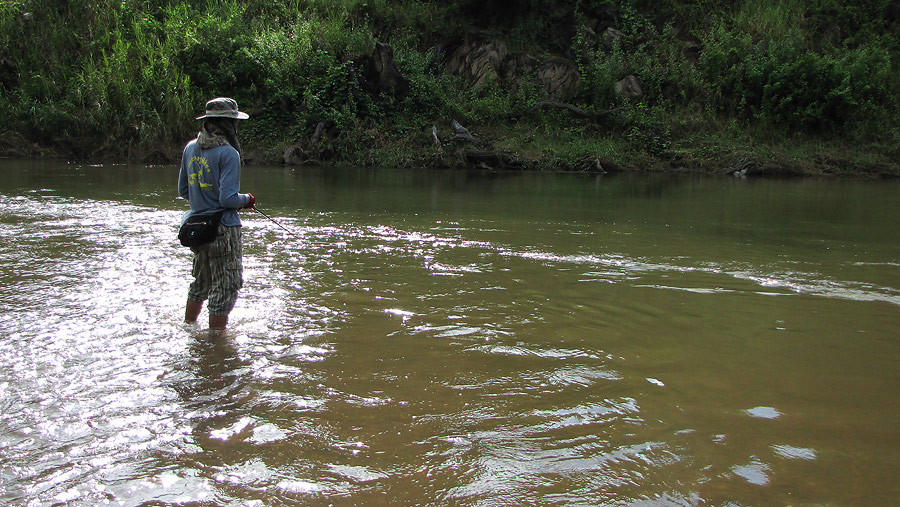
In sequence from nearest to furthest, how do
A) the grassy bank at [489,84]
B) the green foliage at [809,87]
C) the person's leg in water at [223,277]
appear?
the person's leg in water at [223,277], the green foliage at [809,87], the grassy bank at [489,84]

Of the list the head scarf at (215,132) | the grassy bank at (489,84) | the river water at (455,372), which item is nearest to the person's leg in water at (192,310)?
the river water at (455,372)

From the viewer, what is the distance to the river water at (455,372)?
3020 millimetres

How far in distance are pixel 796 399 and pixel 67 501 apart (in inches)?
143

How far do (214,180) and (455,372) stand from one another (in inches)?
86.7

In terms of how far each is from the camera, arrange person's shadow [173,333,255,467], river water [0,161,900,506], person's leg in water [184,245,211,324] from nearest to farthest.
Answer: river water [0,161,900,506]
person's shadow [173,333,255,467]
person's leg in water [184,245,211,324]

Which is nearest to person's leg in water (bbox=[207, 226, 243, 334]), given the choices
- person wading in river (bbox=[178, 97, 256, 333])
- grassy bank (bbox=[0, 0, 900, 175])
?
person wading in river (bbox=[178, 97, 256, 333])

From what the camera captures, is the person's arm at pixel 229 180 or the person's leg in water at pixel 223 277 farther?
the person's leg in water at pixel 223 277

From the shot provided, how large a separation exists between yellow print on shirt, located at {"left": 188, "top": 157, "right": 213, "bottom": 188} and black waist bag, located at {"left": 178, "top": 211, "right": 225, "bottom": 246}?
0.77 ft

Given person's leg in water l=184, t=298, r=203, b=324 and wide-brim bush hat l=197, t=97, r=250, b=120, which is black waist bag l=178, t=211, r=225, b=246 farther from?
wide-brim bush hat l=197, t=97, r=250, b=120

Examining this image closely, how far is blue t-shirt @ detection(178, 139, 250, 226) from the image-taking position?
15.9 feet

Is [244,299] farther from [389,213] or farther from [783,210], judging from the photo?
[783,210]

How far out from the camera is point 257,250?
8398 millimetres

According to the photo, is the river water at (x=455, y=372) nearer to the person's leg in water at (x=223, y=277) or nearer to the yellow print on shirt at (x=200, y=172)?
the person's leg in water at (x=223, y=277)

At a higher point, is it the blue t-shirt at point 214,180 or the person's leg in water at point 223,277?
the blue t-shirt at point 214,180
